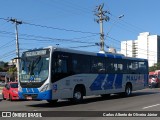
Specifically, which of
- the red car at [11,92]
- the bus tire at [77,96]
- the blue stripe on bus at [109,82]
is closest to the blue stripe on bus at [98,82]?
the blue stripe on bus at [109,82]

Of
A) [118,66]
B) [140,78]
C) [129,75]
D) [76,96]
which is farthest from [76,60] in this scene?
[140,78]

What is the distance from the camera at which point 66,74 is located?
19.0 meters

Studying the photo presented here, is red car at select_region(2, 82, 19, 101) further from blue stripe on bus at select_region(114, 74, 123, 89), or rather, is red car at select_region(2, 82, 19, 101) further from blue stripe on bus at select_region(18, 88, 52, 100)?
blue stripe on bus at select_region(114, 74, 123, 89)

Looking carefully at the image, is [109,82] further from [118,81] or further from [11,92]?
[11,92]

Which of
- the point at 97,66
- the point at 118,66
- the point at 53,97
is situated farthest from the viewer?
the point at 118,66

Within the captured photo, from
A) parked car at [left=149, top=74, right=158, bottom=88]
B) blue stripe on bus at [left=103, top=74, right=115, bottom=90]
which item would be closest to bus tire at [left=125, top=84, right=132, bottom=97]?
blue stripe on bus at [left=103, top=74, right=115, bottom=90]

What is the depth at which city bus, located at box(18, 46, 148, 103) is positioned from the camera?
18.0 m

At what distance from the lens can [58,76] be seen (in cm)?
1838

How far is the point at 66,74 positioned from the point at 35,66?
1.77 m

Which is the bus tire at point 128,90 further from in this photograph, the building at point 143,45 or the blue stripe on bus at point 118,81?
the building at point 143,45

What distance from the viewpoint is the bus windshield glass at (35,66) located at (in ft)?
59.1

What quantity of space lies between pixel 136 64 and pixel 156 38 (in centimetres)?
5484

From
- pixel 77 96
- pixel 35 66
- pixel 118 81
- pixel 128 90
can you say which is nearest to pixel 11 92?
pixel 77 96

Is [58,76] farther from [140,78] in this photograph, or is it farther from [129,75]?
[140,78]
